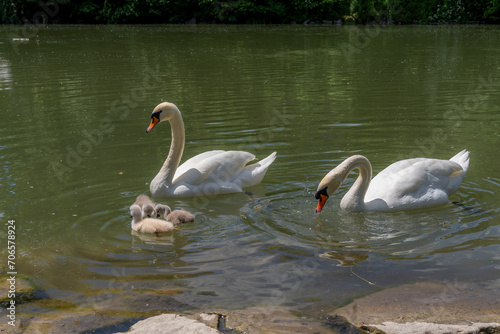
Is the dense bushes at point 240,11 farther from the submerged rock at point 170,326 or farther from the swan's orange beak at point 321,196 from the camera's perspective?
the submerged rock at point 170,326

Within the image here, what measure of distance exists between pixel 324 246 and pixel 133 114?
7272 mm

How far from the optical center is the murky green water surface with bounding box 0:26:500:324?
540 cm

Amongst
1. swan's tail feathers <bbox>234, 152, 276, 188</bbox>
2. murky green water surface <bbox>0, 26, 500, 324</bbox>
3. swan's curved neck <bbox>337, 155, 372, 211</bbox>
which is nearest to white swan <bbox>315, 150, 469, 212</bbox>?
swan's curved neck <bbox>337, 155, 372, 211</bbox>

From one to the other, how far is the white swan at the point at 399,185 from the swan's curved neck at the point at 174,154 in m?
2.16

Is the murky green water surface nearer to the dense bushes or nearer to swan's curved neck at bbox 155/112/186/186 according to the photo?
swan's curved neck at bbox 155/112/186/186

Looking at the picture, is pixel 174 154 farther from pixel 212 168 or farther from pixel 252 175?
pixel 252 175

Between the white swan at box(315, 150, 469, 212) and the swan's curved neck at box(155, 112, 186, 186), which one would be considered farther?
the swan's curved neck at box(155, 112, 186, 186)

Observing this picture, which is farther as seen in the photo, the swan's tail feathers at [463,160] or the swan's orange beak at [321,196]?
the swan's tail feathers at [463,160]

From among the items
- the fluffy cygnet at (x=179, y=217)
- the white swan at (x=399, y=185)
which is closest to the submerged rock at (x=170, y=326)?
the fluffy cygnet at (x=179, y=217)

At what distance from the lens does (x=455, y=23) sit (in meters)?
41.4

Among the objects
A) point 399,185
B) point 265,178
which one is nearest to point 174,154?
point 265,178

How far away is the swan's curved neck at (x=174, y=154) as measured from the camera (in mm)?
7583

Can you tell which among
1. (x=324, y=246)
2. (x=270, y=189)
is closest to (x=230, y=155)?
(x=270, y=189)

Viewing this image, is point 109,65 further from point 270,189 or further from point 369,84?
point 270,189
